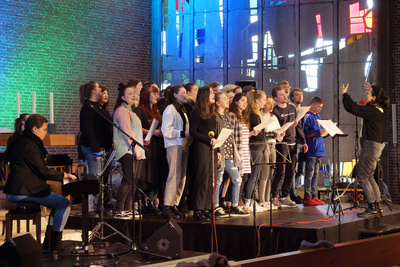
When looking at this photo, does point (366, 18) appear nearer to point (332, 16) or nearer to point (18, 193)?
point (332, 16)

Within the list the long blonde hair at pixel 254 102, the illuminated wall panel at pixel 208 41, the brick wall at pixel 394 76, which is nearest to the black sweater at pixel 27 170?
the long blonde hair at pixel 254 102

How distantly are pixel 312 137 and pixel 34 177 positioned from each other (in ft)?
15.3

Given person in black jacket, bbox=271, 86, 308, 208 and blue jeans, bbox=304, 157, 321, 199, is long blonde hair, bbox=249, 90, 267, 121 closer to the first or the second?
person in black jacket, bbox=271, 86, 308, 208

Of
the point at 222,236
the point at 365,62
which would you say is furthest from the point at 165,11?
the point at 222,236

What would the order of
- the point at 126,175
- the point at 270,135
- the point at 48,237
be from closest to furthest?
1. the point at 48,237
2. the point at 126,175
3. the point at 270,135

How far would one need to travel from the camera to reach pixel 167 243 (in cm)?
508

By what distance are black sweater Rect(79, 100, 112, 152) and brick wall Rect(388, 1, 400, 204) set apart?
7962 mm

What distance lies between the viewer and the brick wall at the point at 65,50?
447 inches

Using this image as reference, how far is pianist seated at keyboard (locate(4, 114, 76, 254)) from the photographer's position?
5250 millimetres

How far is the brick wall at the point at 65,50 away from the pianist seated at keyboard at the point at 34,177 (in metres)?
6.16

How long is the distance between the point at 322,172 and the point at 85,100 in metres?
7.42

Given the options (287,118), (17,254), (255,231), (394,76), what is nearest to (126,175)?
(255,231)

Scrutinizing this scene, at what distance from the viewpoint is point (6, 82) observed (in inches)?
443

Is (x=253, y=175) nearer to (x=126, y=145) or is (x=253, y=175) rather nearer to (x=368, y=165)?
(x=368, y=165)
